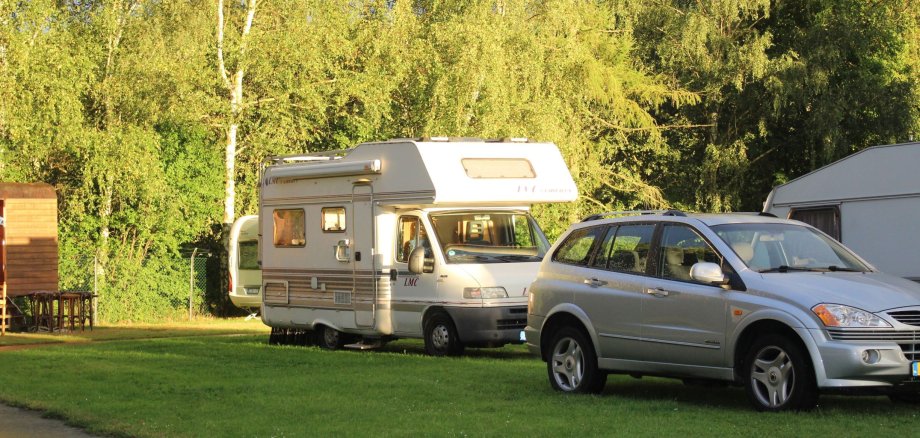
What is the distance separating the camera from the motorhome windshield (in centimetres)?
1894

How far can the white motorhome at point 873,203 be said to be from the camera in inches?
772

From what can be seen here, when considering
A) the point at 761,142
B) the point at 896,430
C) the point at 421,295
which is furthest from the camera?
the point at 761,142

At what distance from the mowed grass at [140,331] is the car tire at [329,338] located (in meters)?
5.28

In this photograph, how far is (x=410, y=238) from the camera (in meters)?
19.4

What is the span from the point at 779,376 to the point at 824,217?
11.3 meters

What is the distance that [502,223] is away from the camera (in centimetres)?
1931

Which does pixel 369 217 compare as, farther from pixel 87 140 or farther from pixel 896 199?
pixel 87 140

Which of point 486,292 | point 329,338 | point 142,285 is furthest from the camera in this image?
point 142,285

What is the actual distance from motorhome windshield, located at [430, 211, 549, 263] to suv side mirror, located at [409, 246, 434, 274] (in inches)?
11.6

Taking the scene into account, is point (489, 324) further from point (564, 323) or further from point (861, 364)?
point (861, 364)

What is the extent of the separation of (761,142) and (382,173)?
3329cm

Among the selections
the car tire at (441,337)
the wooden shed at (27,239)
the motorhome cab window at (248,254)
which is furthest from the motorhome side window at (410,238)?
the motorhome cab window at (248,254)

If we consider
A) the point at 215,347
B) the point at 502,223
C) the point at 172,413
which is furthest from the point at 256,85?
the point at 172,413

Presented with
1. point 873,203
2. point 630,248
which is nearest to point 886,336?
point 630,248
